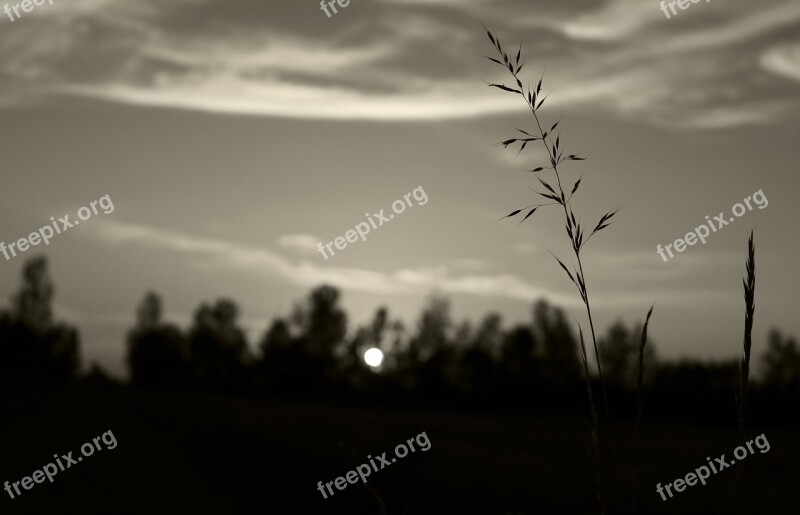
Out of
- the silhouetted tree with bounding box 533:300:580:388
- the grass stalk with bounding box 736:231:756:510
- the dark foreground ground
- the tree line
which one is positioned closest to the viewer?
the grass stalk with bounding box 736:231:756:510

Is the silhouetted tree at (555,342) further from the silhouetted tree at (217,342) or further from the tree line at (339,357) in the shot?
the silhouetted tree at (217,342)

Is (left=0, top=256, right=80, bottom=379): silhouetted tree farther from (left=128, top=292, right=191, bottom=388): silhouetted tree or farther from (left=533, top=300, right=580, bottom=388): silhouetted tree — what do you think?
(left=533, top=300, right=580, bottom=388): silhouetted tree

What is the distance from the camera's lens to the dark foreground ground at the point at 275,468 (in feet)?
38.6

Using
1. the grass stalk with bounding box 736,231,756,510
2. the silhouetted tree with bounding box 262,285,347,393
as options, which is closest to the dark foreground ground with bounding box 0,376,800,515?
the grass stalk with bounding box 736,231,756,510

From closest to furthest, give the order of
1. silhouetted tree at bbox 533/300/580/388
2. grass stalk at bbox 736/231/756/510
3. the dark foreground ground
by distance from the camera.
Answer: grass stalk at bbox 736/231/756/510
the dark foreground ground
silhouetted tree at bbox 533/300/580/388

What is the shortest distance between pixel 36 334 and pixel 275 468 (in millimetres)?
64770

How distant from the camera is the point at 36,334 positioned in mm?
71750

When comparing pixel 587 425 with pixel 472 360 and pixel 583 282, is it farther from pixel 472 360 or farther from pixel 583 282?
pixel 472 360

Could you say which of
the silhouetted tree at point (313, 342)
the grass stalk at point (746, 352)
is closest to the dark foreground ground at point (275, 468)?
the grass stalk at point (746, 352)

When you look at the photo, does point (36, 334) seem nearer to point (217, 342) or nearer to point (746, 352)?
point (217, 342)

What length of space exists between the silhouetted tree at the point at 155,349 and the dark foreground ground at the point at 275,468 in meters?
59.0

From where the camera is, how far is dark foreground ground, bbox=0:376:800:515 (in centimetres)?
1176

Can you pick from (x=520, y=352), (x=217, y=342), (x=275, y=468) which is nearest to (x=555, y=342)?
(x=520, y=352)

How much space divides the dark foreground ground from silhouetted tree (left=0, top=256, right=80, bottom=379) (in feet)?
143
